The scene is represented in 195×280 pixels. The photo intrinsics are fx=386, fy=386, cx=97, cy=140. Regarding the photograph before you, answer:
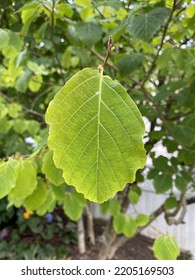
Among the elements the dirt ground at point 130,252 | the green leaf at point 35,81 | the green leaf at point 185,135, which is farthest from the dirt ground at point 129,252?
the green leaf at point 185,135

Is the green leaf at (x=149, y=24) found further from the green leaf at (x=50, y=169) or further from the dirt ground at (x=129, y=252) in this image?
the dirt ground at (x=129, y=252)

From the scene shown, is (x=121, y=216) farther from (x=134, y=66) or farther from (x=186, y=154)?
(x=134, y=66)

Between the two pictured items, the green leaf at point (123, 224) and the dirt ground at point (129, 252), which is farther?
the dirt ground at point (129, 252)

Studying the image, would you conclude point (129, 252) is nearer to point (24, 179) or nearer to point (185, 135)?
point (185, 135)

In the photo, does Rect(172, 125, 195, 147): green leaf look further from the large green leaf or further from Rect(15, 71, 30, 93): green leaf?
Rect(15, 71, 30, 93): green leaf
